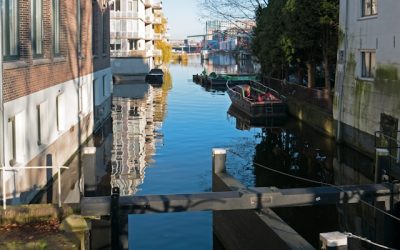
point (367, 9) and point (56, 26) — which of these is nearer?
point (56, 26)

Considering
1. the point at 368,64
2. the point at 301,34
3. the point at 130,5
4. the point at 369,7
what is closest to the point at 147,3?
the point at 130,5

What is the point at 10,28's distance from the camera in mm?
14047

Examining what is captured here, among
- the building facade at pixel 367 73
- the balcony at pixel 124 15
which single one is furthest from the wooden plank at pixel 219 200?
the balcony at pixel 124 15

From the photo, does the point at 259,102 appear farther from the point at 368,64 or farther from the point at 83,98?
the point at 83,98

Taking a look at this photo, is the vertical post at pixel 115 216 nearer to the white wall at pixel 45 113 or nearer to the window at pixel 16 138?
the white wall at pixel 45 113

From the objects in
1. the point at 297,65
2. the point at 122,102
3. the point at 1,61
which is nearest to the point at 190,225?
the point at 1,61

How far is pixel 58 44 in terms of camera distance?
2062 centimetres

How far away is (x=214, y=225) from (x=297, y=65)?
91.0 feet

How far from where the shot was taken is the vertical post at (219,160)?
518 inches

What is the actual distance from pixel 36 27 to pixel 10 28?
295 centimetres

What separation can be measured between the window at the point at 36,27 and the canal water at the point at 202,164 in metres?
4.73

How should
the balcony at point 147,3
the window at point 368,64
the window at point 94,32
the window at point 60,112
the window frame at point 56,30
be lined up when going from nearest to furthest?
the window frame at point 56,30, the window at point 60,112, the window at point 368,64, the window at point 94,32, the balcony at point 147,3

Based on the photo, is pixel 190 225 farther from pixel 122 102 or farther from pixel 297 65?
pixel 122 102

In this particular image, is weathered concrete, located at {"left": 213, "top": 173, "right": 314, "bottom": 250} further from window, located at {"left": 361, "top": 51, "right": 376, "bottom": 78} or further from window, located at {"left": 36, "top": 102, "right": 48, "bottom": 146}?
window, located at {"left": 361, "top": 51, "right": 376, "bottom": 78}
